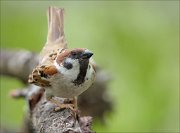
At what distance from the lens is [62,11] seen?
2781 millimetres

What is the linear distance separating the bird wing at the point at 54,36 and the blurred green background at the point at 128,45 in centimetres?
18

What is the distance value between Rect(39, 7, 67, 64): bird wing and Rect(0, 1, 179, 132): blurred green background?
7.2 inches

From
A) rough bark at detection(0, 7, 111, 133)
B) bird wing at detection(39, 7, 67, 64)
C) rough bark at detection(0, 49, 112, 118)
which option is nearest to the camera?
rough bark at detection(0, 7, 111, 133)

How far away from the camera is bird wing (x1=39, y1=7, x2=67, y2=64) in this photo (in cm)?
258

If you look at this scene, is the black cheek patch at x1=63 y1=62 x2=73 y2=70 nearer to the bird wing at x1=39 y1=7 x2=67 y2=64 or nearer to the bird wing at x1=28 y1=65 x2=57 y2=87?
the bird wing at x1=28 y1=65 x2=57 y2=87

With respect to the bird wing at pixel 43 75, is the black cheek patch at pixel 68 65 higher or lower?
higher

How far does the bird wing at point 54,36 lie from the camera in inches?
101

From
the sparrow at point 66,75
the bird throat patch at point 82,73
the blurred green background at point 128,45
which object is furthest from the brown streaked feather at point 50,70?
the blurred green background at point 128,45

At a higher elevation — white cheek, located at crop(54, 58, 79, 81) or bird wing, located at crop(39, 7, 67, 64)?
bird wing, located at crop(39, 7, 67, 64)

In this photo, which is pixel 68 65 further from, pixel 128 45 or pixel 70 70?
pixel 128 45

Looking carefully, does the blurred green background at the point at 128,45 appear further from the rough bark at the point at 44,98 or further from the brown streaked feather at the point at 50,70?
the brown streaked feather at the point at 50,70

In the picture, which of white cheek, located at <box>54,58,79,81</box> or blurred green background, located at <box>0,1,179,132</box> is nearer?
white cheek, located at <box>54,58,79,81</box>

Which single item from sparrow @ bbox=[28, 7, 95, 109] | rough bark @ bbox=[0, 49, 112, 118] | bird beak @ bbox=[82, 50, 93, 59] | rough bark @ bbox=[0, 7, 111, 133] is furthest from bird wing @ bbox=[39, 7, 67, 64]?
bird beak @ bbox=[82, 50, 93, 59]

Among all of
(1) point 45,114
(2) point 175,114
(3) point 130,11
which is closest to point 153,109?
(2) point 175,114
